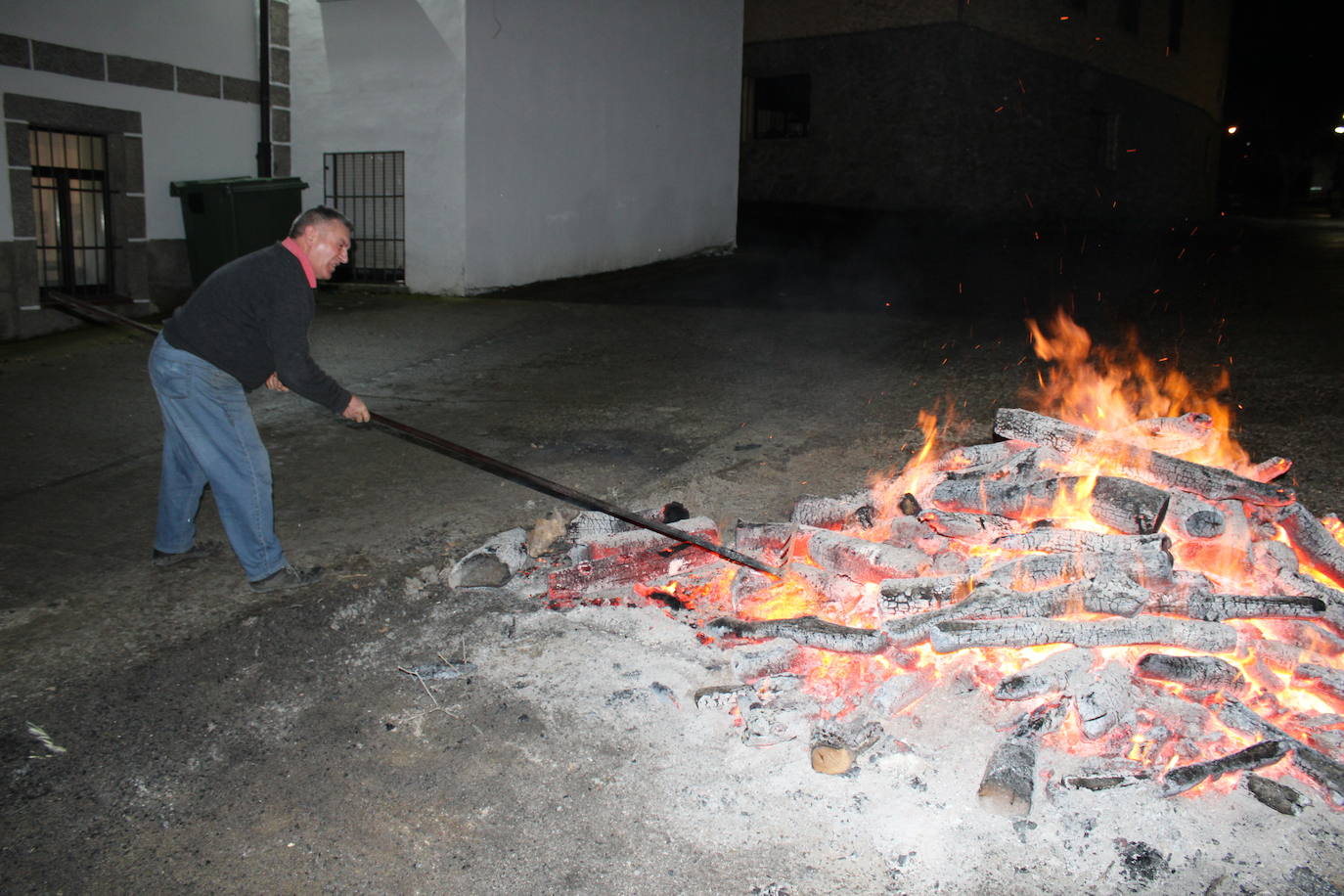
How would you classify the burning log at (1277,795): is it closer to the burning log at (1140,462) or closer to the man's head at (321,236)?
the burning log at (1140,462)

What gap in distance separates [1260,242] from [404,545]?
1766cm

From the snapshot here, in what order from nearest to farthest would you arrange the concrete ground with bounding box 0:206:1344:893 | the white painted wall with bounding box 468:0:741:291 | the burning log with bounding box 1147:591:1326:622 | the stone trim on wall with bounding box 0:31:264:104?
1. the concrete ground with bounding box 0:206:1344:893
2. the burning log with bounding box 1147:591:1326:622
3. the stone trim on wall with bounding box 0:31:264:104
4. the white painted wall with bounding box 468:0:741:291

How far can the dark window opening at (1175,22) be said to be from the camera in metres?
26.2

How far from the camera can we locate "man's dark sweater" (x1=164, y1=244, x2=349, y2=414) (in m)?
3.92

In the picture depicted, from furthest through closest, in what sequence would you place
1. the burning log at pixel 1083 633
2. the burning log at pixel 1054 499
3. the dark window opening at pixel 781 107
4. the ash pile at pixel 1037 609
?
the dark window opening at pixel 781 107 < the burning log at pixel 1054 499 < the burning log at pixel 1083 633 < the ash pile at pixel 1037 609

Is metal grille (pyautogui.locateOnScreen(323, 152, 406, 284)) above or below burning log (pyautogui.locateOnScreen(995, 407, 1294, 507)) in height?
above

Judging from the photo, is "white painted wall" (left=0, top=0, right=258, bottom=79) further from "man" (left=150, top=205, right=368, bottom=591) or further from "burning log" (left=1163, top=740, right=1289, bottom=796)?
"burning log" (left=1163, top=740, right=1289, bottom=796)

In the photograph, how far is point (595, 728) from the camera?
3.15 m

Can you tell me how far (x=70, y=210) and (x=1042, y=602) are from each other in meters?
12.0

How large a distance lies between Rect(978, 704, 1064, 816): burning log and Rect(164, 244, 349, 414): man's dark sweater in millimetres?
2966

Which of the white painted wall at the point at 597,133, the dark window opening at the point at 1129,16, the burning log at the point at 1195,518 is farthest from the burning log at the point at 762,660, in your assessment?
the dark window opening at the point at 1129,16

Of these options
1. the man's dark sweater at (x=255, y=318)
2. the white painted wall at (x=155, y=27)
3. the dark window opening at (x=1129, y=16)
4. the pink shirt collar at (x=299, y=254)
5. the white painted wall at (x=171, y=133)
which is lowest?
the man's dark sweater at (x=255, y=318)

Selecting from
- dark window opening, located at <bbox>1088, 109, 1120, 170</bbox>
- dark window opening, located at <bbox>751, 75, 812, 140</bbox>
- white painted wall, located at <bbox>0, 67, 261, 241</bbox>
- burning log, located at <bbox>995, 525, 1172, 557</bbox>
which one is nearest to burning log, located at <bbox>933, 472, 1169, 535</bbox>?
burning log, located at <bbox>995, 525, 1172, 557</bbox>

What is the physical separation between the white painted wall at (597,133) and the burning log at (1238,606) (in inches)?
426
